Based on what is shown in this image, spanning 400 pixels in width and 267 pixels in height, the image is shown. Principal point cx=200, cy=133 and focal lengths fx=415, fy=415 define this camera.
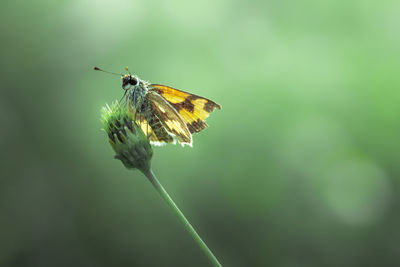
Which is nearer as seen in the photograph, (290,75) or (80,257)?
(80,257)

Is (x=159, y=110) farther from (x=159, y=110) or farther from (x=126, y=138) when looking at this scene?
(x=126, y=138)

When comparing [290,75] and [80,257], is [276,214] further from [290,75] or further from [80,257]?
[80,257]

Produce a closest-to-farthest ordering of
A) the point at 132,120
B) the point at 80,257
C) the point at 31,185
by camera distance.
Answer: the point at 132,120, the point at 80,257, the point at 31,185

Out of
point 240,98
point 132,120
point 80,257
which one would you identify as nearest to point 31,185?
point 80,257

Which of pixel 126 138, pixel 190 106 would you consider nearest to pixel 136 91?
pixel 190 106

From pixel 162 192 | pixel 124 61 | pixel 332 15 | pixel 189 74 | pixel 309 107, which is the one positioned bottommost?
pixel 162 192

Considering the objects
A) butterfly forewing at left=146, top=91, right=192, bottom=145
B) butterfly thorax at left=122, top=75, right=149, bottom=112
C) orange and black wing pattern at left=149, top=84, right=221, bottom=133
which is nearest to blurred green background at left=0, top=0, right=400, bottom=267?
orange and black wing pattern at left=149, top=84, right=221, bottom=133
